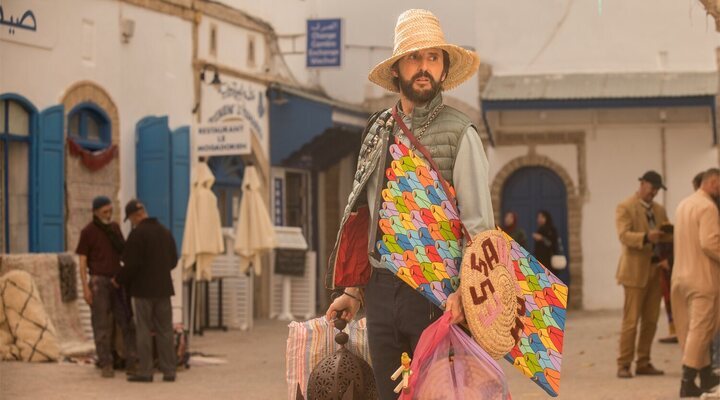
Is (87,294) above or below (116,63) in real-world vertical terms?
below

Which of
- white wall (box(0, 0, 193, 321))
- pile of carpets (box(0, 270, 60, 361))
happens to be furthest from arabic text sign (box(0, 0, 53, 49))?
pile of carpets (box(0, 270, 60, 361))

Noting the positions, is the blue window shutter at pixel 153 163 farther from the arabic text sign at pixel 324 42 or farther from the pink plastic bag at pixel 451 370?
the pink plastic bag at pixel 451 370

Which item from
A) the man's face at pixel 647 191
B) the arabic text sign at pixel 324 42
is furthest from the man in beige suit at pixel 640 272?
the arabic text sign at pixel 324 42

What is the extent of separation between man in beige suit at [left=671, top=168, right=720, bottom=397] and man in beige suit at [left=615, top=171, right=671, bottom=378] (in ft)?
5.54

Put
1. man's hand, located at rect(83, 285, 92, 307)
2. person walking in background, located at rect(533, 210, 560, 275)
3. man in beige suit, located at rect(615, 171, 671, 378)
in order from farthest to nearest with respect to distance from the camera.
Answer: person walking in background, located at rect(533, 210, 560, 275)
man's hand, located at rect(83, 285, 92, 307)
man in beige suit, located at rect(615, 171, 671, 378)

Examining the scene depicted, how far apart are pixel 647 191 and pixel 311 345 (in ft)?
25.4

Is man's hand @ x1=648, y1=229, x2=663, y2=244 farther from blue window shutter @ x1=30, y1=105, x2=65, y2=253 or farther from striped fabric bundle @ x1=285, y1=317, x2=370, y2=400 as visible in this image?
striped fabric bundle @ x1=285, y1=317, x2=370, y2=400

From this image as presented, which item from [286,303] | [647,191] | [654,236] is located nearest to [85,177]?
[286,303]

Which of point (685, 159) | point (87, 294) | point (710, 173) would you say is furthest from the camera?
point (685, 159)

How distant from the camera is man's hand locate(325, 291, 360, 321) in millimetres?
6027

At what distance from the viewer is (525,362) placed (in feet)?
18.1

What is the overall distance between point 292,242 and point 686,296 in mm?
12317

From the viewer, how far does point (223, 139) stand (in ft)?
60.8

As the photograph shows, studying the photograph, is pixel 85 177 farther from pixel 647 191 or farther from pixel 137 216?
pixel 647 191
